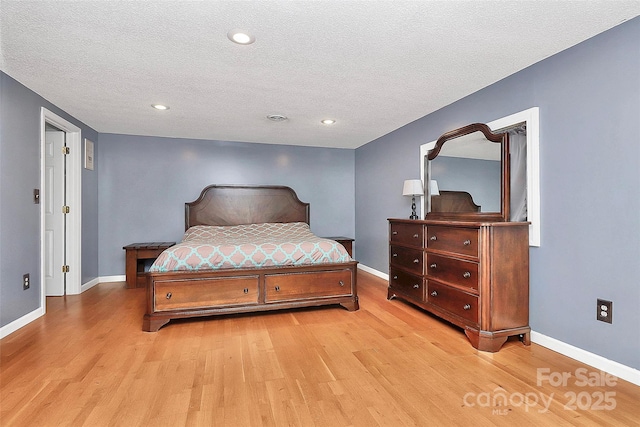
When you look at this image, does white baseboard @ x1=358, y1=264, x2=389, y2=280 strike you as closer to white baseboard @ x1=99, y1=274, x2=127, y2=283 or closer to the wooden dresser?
the wooden dresser

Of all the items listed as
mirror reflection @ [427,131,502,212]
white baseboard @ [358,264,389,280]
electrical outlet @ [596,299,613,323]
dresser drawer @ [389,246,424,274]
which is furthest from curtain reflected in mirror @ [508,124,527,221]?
white baseboard @ [358,264,389,280]

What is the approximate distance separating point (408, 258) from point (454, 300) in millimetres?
757

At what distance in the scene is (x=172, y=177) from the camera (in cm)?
510

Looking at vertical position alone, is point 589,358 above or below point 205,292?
below

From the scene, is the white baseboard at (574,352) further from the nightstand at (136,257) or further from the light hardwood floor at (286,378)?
the nightstand at (136,257)

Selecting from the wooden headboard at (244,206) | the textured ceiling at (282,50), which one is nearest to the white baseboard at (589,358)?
the textured ceiling at (282,50)

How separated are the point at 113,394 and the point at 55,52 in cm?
235

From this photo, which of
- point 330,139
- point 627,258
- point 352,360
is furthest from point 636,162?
point 330,139

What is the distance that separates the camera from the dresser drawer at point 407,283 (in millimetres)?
3264

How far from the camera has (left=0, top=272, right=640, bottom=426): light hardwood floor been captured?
5.46 ft

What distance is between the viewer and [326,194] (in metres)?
5.86

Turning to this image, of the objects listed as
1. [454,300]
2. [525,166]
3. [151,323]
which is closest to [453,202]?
[525,166]

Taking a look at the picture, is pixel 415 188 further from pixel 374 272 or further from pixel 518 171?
pixel 374 272

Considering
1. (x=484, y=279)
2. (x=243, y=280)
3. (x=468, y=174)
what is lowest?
(x=243, y=280)
